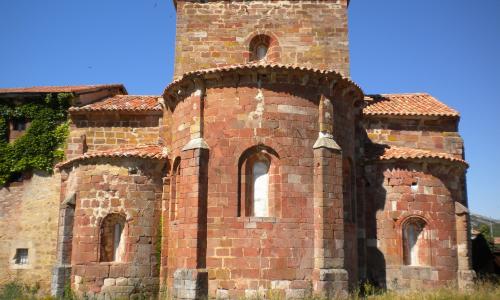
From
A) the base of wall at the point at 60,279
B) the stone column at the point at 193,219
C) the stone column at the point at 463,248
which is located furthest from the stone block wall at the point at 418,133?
the base of wall at the point at 60,279

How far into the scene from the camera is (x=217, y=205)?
11.4 meters

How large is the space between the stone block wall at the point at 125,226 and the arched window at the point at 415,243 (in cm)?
693

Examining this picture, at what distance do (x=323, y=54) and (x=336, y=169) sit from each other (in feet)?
18.5

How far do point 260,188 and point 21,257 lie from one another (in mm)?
10316

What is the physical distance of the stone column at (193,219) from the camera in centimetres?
1102

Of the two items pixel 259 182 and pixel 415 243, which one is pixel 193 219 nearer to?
pixel 259 182

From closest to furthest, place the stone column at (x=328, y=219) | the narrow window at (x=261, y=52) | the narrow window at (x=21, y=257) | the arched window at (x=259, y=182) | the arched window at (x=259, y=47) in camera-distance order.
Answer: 1. the stone column at (x=328, y=219)
2. the arched window at (x=259, y=182)
3. the arched window at (x=259, y=47)
4. the narrow window at (x=261, y=52)
5. the narrow window at (x=21, y=257)

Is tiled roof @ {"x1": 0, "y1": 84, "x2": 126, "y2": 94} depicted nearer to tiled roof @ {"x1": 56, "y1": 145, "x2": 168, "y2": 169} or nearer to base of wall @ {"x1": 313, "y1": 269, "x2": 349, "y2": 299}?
tiled roof @ {"x1": 56, "y1": 145, "x2": 168, "y2": 169}

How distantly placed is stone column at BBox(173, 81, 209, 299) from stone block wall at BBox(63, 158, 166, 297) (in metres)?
1.45

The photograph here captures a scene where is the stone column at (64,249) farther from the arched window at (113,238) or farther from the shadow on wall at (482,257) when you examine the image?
the shadow on wall at (482,257)

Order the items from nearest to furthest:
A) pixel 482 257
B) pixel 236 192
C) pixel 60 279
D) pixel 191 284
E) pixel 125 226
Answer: pixel 191 284
pixel 236 192
pixel 60 279
pixel 125 226
pixel 482 257

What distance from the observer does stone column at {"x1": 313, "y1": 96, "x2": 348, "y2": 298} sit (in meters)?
11.0

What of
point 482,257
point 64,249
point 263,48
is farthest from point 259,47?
point 482,257

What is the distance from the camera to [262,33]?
16.3 m
